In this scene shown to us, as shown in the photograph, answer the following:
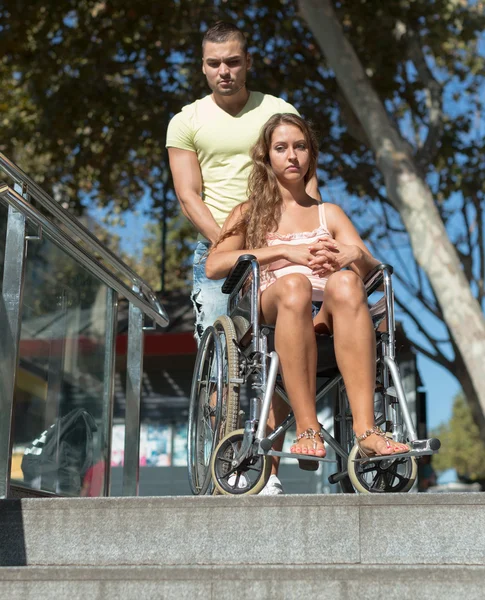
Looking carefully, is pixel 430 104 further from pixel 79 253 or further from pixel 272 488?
pixel 272 488

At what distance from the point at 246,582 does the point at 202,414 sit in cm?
166

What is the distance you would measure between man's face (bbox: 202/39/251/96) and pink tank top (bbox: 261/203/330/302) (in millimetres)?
701

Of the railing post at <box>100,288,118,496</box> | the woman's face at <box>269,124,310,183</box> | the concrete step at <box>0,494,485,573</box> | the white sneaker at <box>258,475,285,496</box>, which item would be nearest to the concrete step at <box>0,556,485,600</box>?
the concrete step at <box>0,494,485,573</box>

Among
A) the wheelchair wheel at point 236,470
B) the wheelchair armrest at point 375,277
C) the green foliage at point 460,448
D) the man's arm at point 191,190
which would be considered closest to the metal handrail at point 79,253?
the man's arm at point 191,190

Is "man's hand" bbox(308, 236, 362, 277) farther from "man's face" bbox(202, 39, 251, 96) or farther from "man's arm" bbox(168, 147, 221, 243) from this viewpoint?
"man's face" bbox(202, 39, 251, 96)

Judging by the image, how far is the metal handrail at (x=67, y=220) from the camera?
3.77 meters

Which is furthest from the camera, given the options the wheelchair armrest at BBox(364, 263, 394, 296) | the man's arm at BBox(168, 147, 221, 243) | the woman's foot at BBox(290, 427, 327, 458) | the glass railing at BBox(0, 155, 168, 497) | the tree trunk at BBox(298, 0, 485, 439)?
the tree trunk at BBox(298, 0, 485, 439)

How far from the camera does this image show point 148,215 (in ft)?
42.8

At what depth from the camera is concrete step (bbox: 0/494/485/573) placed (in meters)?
2.70

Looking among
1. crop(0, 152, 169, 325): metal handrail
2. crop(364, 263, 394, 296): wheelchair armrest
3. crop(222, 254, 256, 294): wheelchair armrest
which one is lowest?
crop(364, 263, 394, 296): wheelchair armrest

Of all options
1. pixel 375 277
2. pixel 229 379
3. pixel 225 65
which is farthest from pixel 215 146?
pixel 229 379

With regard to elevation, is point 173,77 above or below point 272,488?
above

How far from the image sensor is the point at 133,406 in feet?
16.6

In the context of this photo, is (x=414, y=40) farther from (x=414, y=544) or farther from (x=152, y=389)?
(x=414, y=544)
